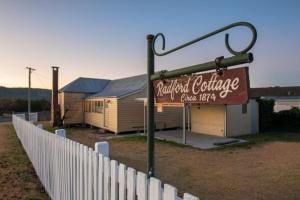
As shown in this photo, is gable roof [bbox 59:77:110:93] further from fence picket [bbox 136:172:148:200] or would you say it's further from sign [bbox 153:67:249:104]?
fence picket [bbox 136:172:148:200]

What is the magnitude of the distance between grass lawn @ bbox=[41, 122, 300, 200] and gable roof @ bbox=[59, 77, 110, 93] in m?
11.8

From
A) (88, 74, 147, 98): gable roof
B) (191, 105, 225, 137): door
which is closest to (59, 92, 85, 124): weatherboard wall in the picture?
(88, 74, 147, 98): gable roof

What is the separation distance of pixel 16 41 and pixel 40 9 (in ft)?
16.1

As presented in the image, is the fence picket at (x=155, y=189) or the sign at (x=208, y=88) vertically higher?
the sign at (x=208, y=88)

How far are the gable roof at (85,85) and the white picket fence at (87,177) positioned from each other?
61.1 feet

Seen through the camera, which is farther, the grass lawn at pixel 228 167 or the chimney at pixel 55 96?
the chimney at pixel 55 96

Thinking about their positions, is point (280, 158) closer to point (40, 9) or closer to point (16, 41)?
point (40, 9)

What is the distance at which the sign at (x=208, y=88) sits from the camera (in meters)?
1.74

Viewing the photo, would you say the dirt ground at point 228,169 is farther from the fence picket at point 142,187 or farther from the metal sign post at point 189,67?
the fence picket at point 142,187

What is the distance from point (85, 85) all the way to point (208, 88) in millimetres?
23861

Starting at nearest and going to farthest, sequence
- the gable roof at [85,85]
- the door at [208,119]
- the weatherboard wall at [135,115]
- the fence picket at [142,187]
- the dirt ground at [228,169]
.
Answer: the fence picket at [142,187], the dirt ground at [228,169], the door at [208,119], the weatherboard wall at [135,115], the gable roof at [85,85]

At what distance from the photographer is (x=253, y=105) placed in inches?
724

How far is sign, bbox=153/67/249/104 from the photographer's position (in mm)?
1735

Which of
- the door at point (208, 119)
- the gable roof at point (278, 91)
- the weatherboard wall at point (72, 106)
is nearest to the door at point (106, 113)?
the weatherboard wall at point (72, 106)
